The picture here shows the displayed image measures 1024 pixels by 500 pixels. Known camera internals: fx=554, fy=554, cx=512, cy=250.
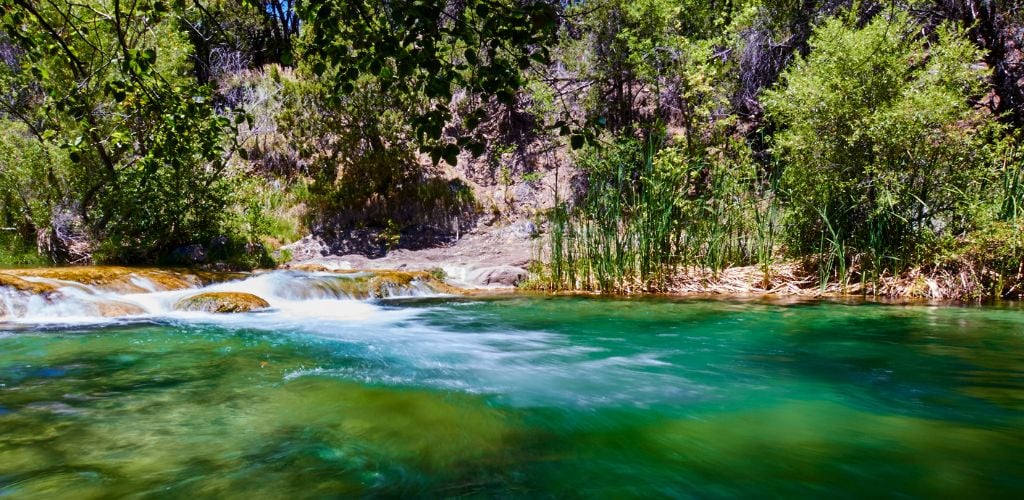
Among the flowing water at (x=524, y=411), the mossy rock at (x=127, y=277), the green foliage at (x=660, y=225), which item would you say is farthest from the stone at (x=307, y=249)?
the flowing water at (x=524, y=411)

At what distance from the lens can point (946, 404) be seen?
2.78 metres

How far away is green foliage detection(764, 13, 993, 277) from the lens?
704 centimetres

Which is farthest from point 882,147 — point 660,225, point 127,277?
point 127,277

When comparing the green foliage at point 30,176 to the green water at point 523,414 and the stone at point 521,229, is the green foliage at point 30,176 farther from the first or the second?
the stone at point 521,229

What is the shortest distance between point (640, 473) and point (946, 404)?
187 cm

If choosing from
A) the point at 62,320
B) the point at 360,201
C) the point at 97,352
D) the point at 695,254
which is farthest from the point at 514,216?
the point at 97,352

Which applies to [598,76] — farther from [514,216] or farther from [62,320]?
[62,320]

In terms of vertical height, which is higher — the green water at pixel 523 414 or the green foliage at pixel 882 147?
the green foliage at pixel 882 147

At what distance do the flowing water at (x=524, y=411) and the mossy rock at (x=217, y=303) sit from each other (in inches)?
65.0

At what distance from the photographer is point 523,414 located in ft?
8.98

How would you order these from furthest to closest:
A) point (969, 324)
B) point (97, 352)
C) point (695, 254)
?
point (695, 254), point (969, 324), point (97, 352)

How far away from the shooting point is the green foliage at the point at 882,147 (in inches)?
277

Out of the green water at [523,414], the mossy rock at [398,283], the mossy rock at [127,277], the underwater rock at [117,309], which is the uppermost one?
the mossy rock at [127,277]

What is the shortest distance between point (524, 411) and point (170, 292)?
24.8 ft
